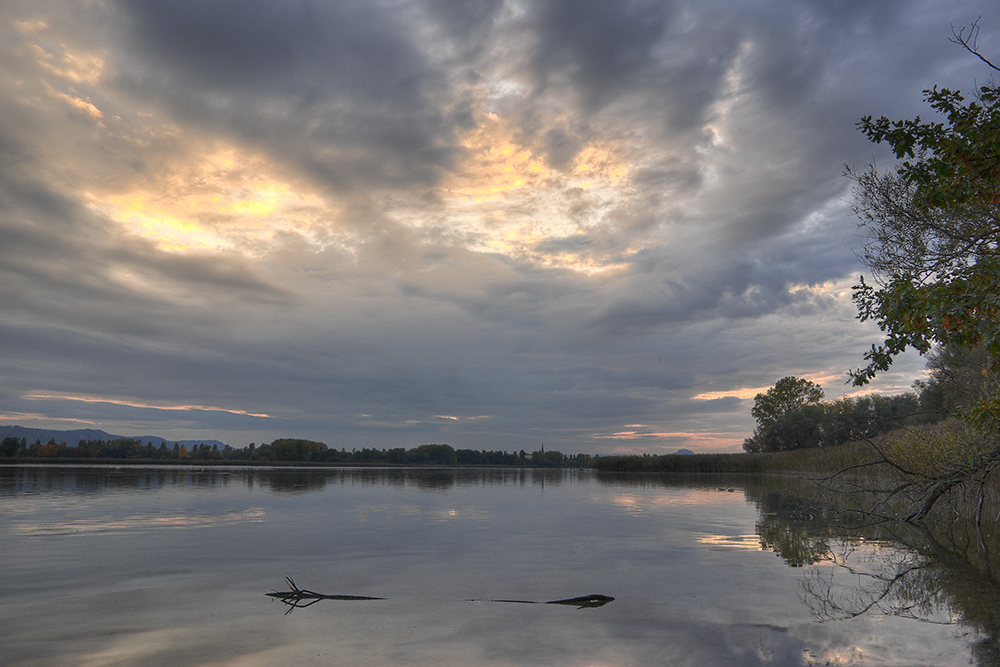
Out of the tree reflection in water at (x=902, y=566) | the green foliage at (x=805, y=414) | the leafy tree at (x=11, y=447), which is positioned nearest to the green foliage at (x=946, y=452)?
the tree reflection in water at (x=902, y=566)

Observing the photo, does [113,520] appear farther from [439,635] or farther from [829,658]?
[829,658]

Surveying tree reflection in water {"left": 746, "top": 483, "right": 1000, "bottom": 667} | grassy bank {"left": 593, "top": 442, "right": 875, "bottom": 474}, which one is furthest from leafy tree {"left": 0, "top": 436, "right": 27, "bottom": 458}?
tree reflection in water {"left": 746, "top": 483, "right": 1000, "bottom": 667}

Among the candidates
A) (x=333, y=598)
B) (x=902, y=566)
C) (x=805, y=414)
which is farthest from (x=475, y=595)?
(x=805, y=414)

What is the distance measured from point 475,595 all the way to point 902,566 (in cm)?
1105

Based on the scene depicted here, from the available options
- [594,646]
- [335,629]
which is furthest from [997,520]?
[335,629]

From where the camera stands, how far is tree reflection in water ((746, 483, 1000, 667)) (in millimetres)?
9875

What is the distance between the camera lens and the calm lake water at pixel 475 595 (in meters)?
7.96

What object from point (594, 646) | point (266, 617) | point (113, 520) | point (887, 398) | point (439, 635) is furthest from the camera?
point (887, 398)

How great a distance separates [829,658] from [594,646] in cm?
316

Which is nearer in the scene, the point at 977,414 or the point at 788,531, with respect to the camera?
the point at 977,414

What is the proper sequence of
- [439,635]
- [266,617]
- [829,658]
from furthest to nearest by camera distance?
[266,617], [439,635], [829,658]

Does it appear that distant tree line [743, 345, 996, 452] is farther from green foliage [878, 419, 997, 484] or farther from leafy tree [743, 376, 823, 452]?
green foliage [878, 419, 997, 484]

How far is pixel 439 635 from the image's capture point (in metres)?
8.70

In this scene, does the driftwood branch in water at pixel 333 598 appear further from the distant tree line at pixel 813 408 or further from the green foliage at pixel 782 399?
the green foliage at pixel 782 399
